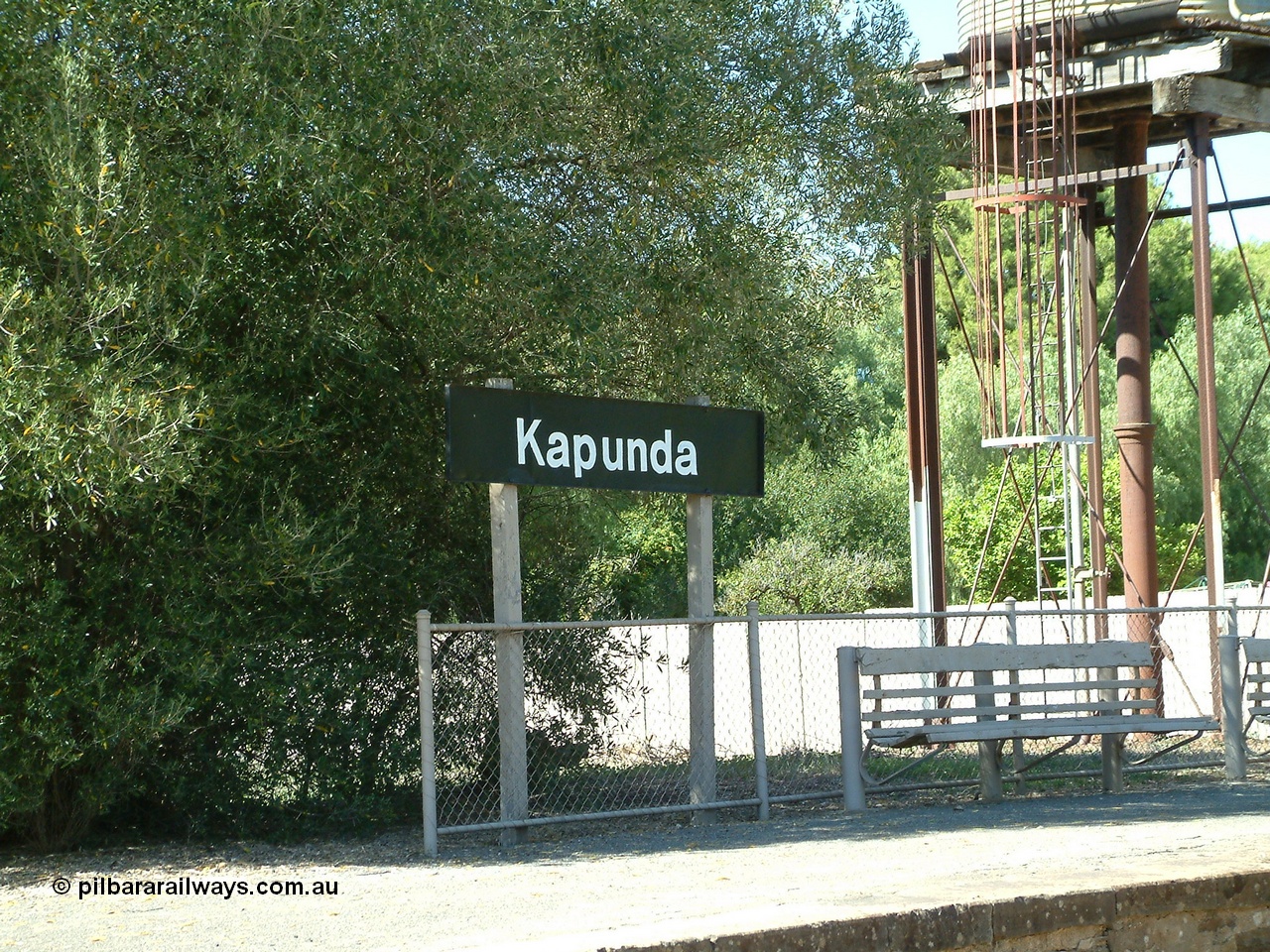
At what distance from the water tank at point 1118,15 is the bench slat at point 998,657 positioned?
7.15 metres

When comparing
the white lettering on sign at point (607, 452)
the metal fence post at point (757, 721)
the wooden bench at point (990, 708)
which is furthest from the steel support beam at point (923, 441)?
the white lettering on sign at point (607, 452)

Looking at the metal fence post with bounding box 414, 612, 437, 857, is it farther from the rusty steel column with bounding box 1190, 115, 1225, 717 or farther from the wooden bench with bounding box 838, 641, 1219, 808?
the rusty steel column with bounding box 1190, 115, 1225, 717

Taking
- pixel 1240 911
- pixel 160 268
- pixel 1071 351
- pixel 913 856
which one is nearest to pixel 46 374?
pixel 160 268

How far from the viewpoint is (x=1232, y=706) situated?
11.4 m

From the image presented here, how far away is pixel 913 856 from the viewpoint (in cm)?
782

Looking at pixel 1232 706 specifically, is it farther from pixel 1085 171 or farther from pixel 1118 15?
pixel 1085 171

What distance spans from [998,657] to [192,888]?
567cm

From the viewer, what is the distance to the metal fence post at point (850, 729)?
32.2ft

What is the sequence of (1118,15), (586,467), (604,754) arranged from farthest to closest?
(1118,15) < (604,754) < (586,467)

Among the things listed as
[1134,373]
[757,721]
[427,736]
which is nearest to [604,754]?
[757,721]

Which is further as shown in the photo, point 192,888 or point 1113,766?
point 1113,766

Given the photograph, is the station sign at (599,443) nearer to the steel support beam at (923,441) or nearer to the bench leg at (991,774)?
the bench leg at (991,774)

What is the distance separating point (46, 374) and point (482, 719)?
386cm

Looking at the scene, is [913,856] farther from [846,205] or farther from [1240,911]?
[846,205]
